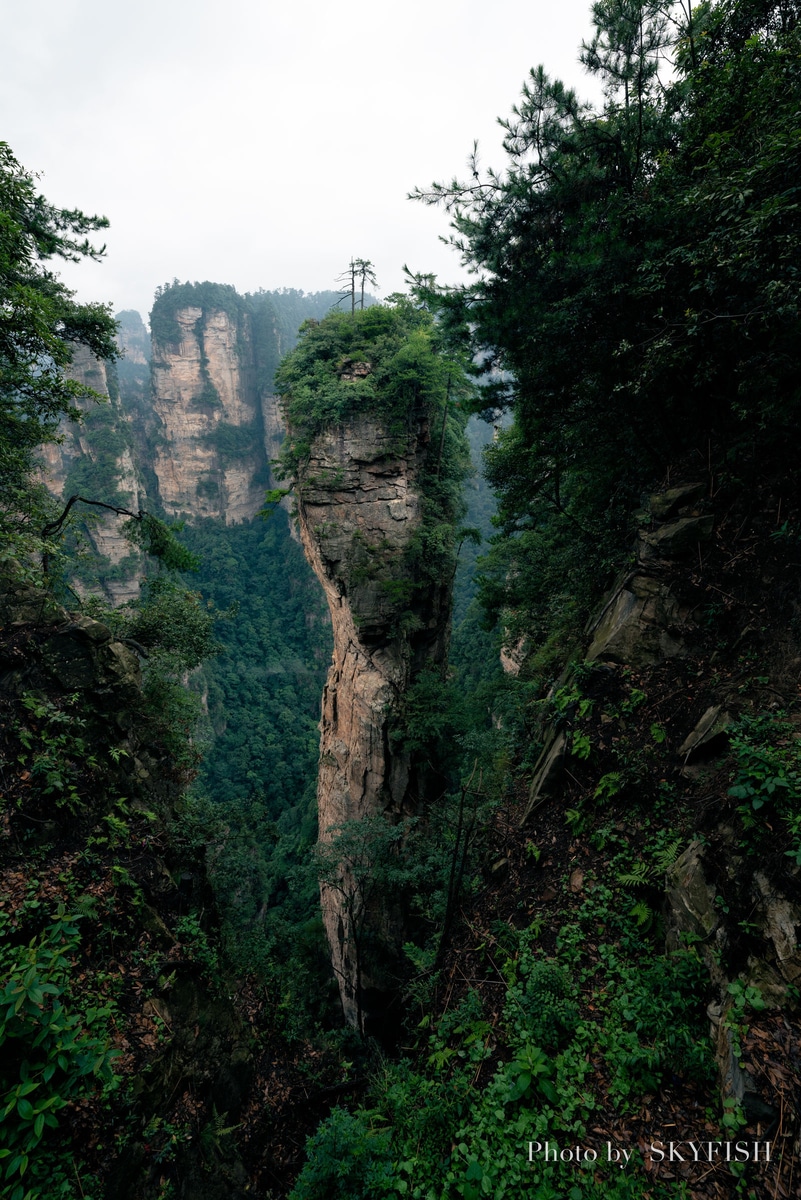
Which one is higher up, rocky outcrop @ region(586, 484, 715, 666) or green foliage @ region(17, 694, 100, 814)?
rocky outcrop @ region(586, 484, 715, 666)

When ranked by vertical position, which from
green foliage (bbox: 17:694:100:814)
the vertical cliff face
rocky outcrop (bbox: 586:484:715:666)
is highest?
the vertical cliff face

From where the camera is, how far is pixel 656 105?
5.57 metres

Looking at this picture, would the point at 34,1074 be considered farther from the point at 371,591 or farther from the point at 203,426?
the point at 203,426

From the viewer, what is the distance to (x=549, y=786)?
530 cm

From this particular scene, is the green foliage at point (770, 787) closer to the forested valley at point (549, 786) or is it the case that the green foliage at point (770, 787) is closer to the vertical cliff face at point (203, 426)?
the forested valley at point (549, 786)

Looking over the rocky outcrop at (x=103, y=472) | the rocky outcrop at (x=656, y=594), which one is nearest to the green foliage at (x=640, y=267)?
the rocky outcrop at (x=656, y=594)

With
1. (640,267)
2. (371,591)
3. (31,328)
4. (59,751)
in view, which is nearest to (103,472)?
(371,591)

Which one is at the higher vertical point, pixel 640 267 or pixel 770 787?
pixel 640 267

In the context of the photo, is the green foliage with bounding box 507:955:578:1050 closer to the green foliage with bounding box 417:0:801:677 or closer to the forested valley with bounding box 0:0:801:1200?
the forested valley with bounding box 0:0:801:1200

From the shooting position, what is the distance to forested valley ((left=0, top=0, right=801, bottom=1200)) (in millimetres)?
2871

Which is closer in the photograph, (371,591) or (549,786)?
(549,786)

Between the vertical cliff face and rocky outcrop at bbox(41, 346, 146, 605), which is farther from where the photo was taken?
the vertical cliff face

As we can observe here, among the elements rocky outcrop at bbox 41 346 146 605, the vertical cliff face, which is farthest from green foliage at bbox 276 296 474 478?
the vertical cliff face

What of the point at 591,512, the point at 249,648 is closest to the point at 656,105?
the point at 591,512
